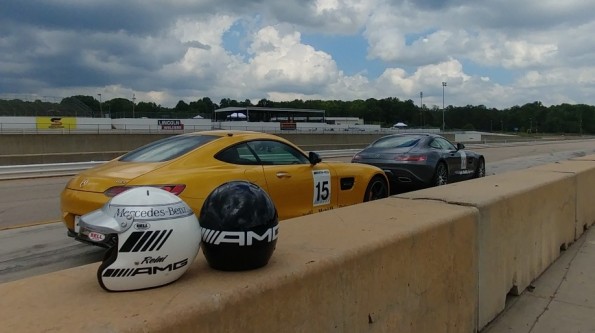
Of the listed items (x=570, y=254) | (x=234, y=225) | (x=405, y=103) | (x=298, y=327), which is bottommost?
(x=570, y=254)

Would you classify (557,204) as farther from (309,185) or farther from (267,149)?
(267,149)

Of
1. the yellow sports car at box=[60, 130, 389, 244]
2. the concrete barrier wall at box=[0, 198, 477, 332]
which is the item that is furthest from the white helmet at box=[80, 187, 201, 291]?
the yellow sports car at box=[60, 130, 389, 244]

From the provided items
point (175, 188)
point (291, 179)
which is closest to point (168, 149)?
point (175, 188)

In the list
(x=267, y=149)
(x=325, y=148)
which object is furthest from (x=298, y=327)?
(x=325, y=148)

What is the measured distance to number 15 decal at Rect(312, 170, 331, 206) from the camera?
21.8 feet

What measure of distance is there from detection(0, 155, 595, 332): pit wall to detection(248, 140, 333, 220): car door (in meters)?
1.64

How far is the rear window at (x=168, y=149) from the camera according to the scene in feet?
18.7

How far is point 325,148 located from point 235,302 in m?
31.6

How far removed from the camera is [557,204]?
20.6ft

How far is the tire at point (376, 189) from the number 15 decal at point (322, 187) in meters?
0.90

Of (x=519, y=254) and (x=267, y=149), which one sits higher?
(x=267, y=149)

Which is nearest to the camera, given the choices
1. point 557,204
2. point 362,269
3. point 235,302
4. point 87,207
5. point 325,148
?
point 235,302

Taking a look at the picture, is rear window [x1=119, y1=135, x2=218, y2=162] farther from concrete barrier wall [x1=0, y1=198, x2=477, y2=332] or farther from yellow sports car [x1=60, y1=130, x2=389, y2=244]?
concrete barrier wall [x1=0, y1=198, x2=477, y2=332]

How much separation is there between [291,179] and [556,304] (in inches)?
124
